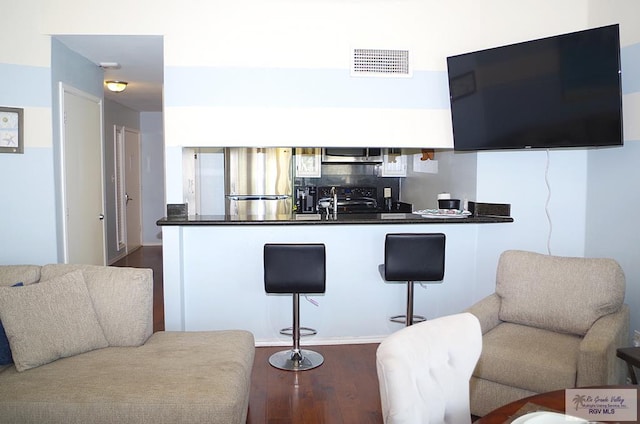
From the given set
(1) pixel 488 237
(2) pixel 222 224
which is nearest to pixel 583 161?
(1) pixel 488 237

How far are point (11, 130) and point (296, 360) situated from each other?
280 centimetres

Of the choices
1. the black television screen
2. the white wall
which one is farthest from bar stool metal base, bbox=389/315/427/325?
the white wall

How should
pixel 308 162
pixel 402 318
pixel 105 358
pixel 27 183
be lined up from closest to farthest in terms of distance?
1. pixel 105 358
2. pixel 27 183
3. pixel 402 318
4. pixel 308 162

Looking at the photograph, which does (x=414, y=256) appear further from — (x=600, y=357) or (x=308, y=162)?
(x=308, y=162)

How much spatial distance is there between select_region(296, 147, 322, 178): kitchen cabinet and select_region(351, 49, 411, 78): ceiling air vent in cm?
251

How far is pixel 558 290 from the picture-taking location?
3.04 metres

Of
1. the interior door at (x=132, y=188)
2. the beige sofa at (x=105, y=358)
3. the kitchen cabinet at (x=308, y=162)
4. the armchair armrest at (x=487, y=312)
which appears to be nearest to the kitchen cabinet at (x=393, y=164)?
the kitchen cabinet at (x=308, y=162)

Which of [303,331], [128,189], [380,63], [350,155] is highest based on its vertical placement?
[380,63]

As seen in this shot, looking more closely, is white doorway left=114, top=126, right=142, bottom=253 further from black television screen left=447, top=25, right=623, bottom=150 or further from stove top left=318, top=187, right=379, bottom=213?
black television screen left=447, top=25, right=623, bottom=150

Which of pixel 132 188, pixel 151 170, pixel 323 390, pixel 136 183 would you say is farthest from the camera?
pixel 151 170

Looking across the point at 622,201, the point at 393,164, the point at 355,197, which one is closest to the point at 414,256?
the point at 622,201

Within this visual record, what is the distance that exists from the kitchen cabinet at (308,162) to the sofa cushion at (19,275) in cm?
401

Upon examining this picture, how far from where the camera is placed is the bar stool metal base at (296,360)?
361cm

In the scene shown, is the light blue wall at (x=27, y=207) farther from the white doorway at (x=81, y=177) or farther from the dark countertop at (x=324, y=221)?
the dark countertop at (x=324, y=221)
